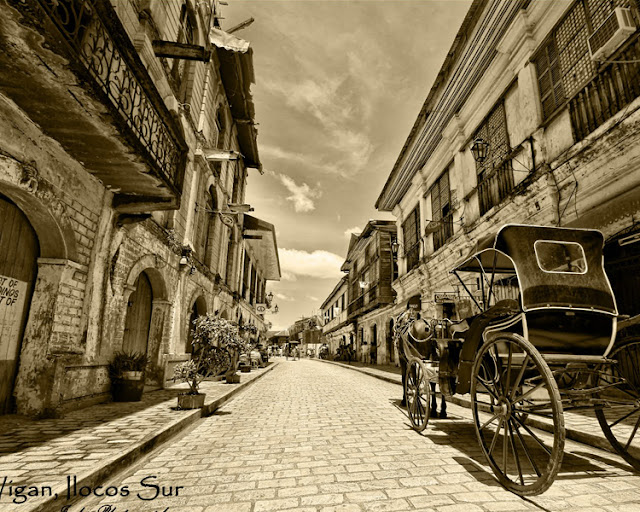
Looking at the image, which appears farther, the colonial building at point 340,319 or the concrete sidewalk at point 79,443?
the colonial building at point 340,319

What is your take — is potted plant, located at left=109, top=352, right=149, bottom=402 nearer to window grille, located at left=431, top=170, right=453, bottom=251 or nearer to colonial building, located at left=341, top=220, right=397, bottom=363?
window grille, located at left=431, top=170, right=453, bottom=251

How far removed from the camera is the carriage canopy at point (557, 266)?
113 inches

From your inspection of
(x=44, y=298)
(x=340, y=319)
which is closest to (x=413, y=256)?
(x=44, y=298)

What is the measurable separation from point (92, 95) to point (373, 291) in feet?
65.4

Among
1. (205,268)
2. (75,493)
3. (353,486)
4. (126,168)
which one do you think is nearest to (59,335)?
(126,168)

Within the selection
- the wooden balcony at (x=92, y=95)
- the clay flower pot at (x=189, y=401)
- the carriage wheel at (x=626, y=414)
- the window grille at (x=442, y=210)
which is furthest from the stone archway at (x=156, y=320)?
the window grille at (x=442, y=210)

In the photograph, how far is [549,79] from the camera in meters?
7.66

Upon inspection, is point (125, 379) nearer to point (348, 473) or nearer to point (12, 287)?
point (12, 287)

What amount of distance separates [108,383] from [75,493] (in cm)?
451

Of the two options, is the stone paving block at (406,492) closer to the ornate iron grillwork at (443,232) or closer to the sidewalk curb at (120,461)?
the sidewalk curb at (120,461)

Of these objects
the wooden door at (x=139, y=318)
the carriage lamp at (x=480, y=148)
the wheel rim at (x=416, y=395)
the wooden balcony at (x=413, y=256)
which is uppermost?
the carriage lamp at (x=480, y=148)

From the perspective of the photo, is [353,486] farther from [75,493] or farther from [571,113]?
[571,113]

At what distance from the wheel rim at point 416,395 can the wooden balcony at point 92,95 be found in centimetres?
502

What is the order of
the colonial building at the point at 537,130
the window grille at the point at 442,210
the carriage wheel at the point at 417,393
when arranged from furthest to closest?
the window grille at the point at 442,210
the colonial building at the point at 537,130
the carriage wheel at the point at 417,393
